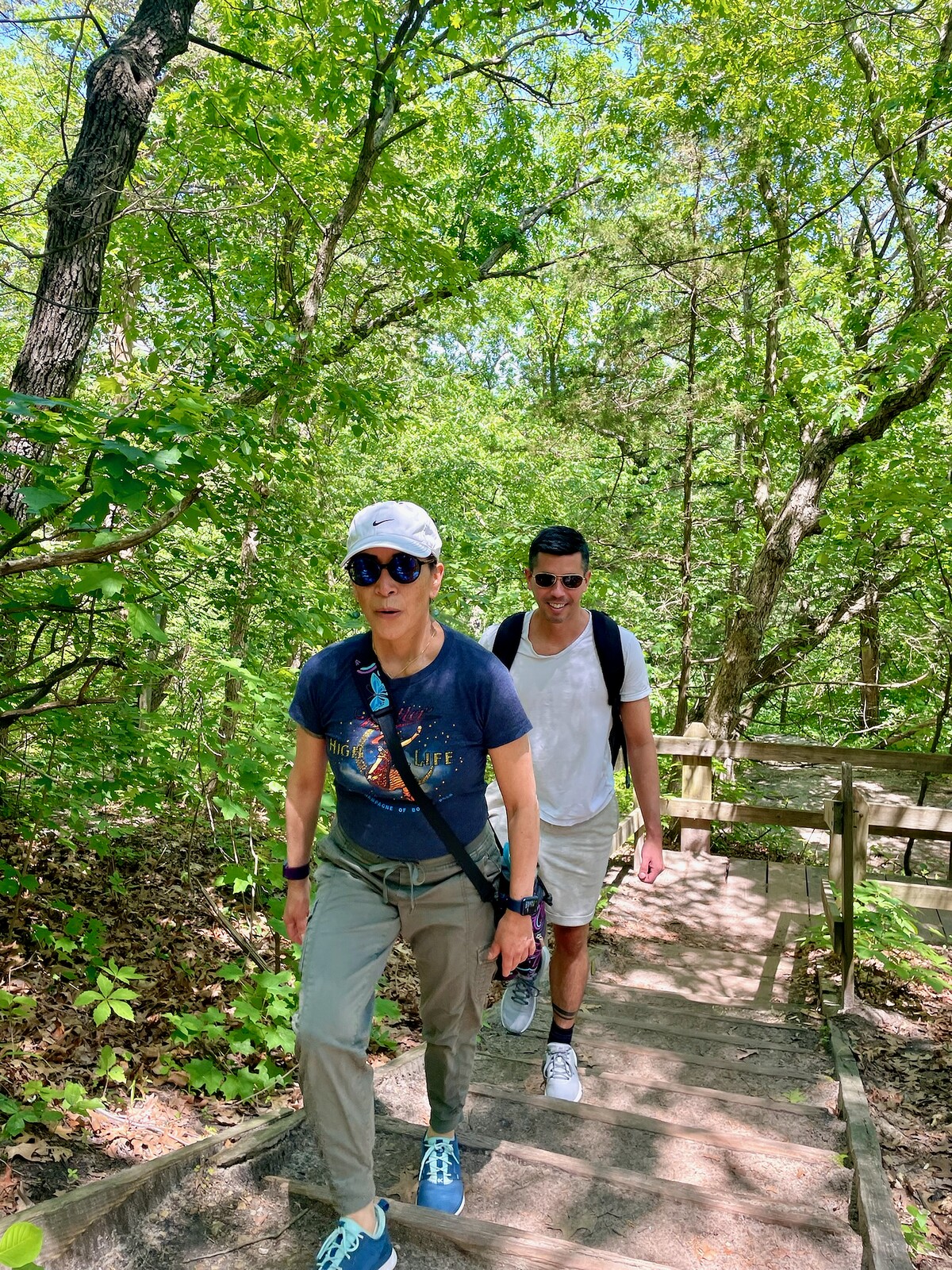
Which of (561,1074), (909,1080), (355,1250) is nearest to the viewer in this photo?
(355,1250)

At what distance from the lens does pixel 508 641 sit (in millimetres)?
3393

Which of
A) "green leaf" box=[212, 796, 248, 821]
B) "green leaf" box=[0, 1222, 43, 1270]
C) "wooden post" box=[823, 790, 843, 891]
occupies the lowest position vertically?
"green leaf" box=[0, 1222, 43, 1270]

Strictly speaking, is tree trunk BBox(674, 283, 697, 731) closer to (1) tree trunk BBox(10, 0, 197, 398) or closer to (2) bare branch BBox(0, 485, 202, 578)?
(1) tree trunk BBox(10, 0, 197, 398)

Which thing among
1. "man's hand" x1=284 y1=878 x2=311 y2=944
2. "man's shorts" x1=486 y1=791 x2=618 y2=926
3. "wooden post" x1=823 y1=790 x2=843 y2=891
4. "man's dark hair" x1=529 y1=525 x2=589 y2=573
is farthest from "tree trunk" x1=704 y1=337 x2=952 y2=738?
"man's hand" x1=284 y1=878 x2=311 y2=944

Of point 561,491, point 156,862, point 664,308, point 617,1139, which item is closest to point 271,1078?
point 617,1139

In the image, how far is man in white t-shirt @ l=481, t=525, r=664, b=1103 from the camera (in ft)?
10.6

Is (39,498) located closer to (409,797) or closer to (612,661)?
(409,797)

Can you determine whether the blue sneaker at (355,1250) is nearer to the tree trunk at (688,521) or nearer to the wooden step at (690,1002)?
the wooden step at (690,1002)

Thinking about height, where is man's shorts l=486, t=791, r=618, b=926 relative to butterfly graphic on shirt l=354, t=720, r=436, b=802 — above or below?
below

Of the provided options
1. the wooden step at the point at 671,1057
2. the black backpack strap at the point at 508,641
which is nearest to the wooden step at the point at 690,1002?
the wooden step at the point at 671,1057

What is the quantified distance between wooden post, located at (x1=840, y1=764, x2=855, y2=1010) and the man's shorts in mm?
1819

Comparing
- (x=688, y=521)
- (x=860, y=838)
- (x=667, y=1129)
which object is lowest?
(x=667, y=1129)

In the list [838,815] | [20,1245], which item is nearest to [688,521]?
[838,815]

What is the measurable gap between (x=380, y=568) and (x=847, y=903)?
3.58 meters
